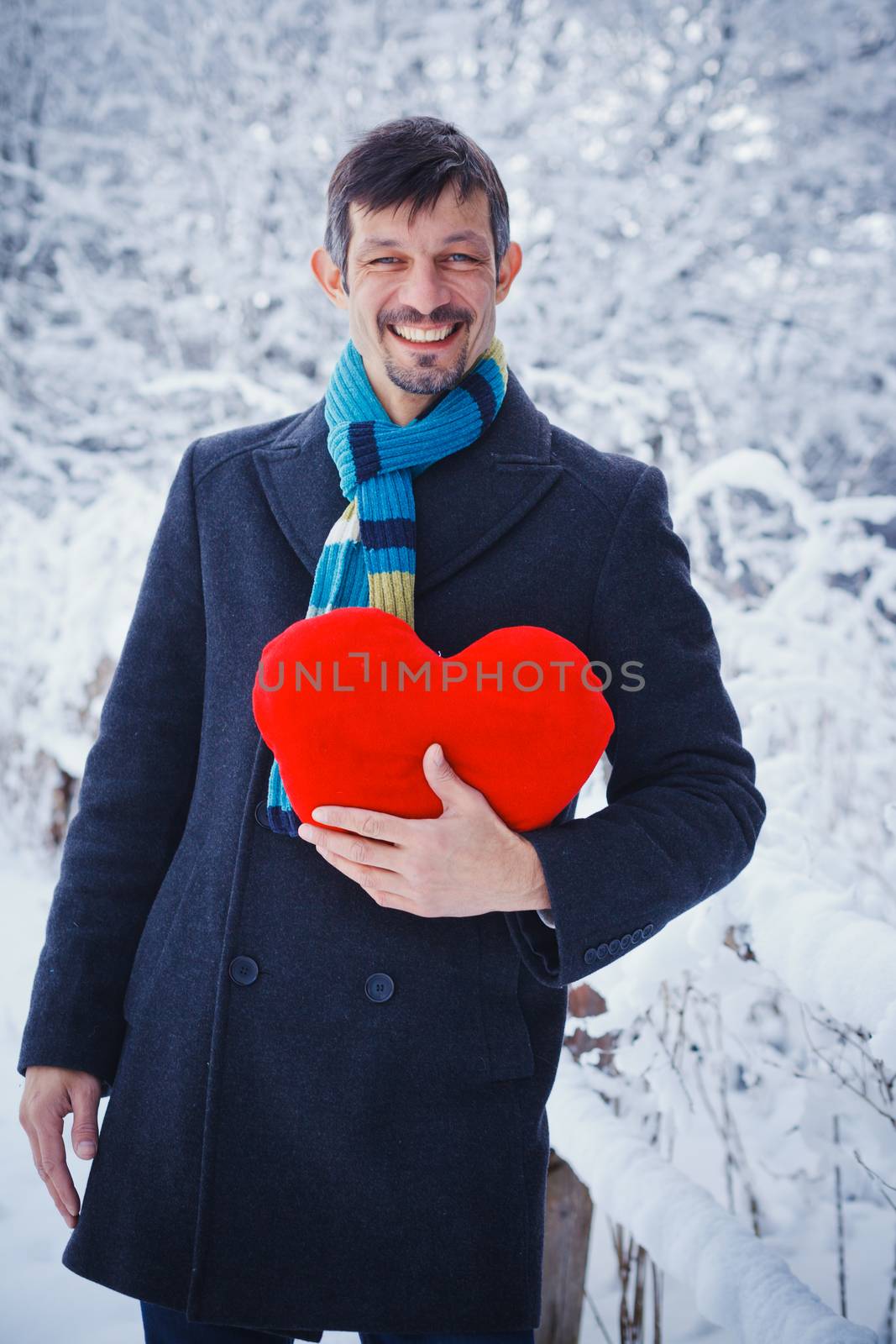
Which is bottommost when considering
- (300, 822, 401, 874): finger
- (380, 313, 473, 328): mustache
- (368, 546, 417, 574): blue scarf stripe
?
(300, 822, 401, 874): finger

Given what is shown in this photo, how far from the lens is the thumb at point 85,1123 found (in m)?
1.12

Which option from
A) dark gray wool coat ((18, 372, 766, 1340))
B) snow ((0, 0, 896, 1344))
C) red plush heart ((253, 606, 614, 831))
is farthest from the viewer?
snow ((0, 0, 896, 1344))

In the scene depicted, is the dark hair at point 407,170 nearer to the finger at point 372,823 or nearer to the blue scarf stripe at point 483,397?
the blue scarf stripe at point 483,397

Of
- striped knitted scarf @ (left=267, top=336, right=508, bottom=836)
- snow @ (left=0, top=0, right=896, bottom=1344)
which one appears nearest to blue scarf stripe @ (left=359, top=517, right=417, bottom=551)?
striped knitted scarf @ (left=267, top=336, right=508, bottom=836)

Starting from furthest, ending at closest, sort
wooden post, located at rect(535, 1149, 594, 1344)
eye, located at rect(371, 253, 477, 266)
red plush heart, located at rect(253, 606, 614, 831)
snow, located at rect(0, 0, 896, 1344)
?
1. snow, located at rect(0, 0, 896, 1344)
2. wooden post, located at rect(535, 1149, 594, 1344)
3. eye, located at rect(371, 253, 477, 266)
4. red plush heart, located at rect(253, 606, 614, 831)

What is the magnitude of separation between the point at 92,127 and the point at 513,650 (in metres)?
7.25

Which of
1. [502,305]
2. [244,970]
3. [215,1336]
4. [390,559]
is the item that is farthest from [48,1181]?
[502,305]

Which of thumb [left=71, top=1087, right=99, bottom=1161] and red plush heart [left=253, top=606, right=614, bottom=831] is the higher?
red plush heart [left=253, top=606, right=614, bottom=831]

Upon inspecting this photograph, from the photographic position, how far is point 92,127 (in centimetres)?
648

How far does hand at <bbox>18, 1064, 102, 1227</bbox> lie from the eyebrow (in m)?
1.08

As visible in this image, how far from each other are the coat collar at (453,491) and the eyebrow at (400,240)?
0.20 metres

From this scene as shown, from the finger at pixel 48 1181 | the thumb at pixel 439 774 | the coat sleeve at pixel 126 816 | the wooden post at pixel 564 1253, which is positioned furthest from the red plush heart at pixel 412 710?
the wooden post at pixel 564 1253

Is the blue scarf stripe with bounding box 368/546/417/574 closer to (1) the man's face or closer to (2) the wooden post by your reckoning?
(1) the man's face

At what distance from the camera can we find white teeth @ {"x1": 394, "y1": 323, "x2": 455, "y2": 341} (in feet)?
3.69
